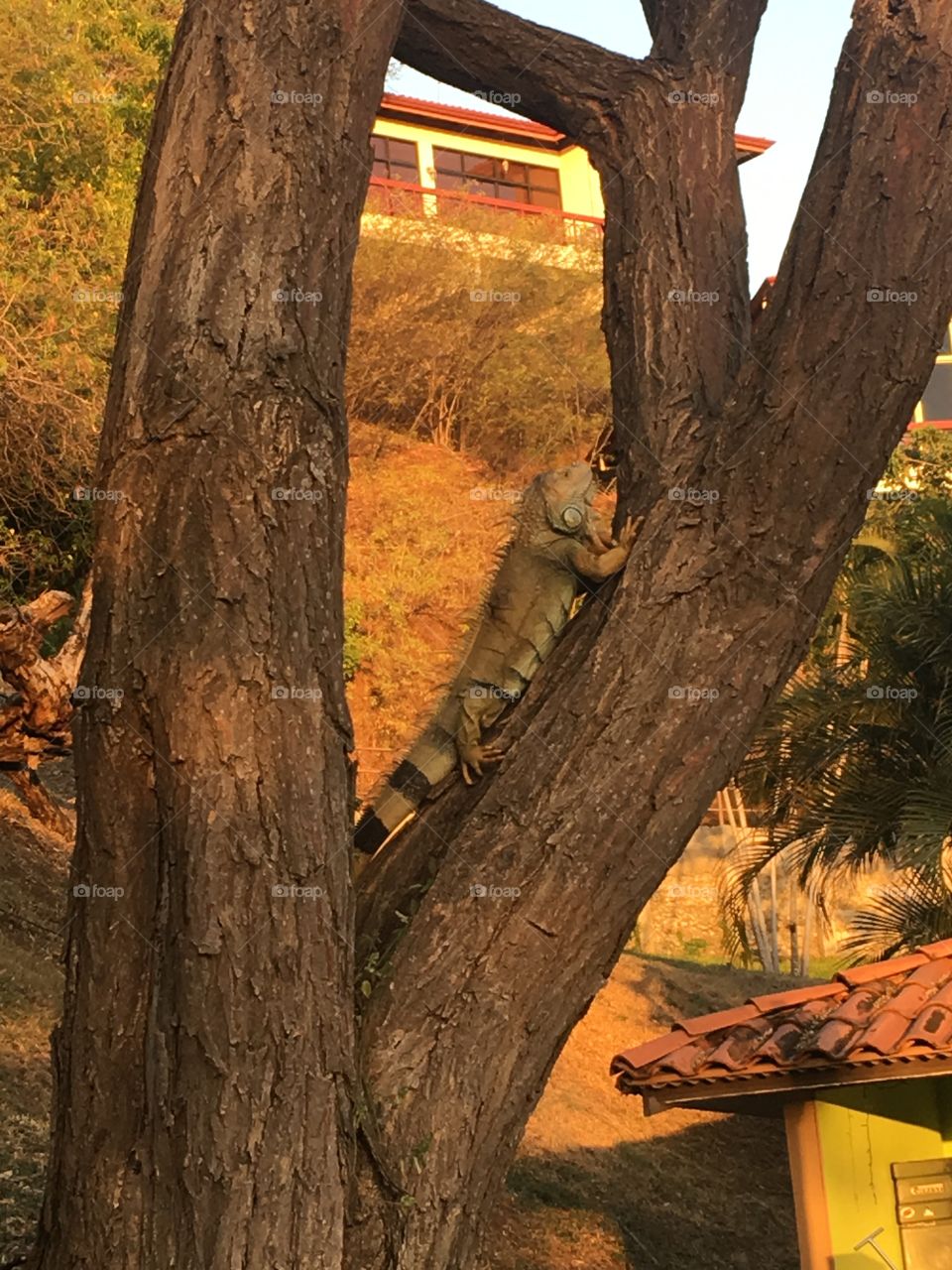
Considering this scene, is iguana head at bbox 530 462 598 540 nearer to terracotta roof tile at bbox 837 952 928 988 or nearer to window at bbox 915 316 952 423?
terracotta roof tile at bbox 837 952 928 988

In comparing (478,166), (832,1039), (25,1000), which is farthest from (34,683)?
(478,166)

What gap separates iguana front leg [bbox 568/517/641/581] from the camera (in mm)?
3553

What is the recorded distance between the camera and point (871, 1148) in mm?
6758

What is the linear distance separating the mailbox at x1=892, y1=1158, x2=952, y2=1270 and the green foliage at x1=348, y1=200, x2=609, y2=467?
58.5 ft

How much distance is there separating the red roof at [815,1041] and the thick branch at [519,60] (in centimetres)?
385

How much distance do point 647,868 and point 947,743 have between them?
711 centimetres

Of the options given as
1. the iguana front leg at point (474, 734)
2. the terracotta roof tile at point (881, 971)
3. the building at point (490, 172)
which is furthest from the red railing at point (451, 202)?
the iguana front leg at point (474, 734)

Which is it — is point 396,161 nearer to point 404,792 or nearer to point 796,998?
point 796,998

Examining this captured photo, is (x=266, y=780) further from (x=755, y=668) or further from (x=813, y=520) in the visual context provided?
(x=813, y=520)

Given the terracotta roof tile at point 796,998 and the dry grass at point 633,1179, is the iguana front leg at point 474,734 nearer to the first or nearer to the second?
the terracotta roof tile at point 796,998

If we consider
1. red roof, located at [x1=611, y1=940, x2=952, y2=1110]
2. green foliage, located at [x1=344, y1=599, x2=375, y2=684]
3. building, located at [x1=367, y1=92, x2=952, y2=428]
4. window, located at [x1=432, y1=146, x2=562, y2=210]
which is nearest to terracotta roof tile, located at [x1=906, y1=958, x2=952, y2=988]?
red roof, located at [x1=611, y1=940, x2=952, y2=1110]

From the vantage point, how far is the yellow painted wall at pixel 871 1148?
657 cm

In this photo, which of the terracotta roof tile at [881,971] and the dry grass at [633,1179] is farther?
the dry grass at [633,1179]

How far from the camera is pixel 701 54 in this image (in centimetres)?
409
